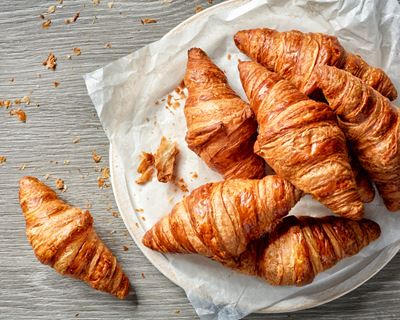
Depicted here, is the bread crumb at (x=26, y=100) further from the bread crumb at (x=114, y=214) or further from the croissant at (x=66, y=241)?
the bread crumb at (x=114, y=214)

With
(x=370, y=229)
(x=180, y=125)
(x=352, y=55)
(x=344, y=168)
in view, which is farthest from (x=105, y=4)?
(x=370, y=229)

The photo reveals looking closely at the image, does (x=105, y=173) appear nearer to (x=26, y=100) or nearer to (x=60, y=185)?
(x=60, y=185)

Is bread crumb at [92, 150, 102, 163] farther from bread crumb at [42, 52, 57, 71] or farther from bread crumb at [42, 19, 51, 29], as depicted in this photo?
bread crumb at [42, 19, 51, 29]

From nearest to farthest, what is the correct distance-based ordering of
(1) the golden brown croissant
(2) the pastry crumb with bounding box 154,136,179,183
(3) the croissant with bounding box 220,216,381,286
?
(1) the golden brown croissant < (3) the croissant with bounding box 220,216,381,286 < (2) the pastry crumb with bounding box 154,136,179,183

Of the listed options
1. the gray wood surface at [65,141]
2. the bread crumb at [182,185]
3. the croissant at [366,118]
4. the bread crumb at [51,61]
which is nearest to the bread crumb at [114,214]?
the gray wood surface at [65,141]

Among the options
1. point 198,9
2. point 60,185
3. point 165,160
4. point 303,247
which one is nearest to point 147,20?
point 198,9

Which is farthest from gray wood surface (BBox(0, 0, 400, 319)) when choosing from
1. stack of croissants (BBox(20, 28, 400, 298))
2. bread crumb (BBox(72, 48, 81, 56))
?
stack of croissants (BBox(20, 28, 400, 298))

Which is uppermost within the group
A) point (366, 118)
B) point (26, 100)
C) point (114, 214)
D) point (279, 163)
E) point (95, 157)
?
point (366, 118)
